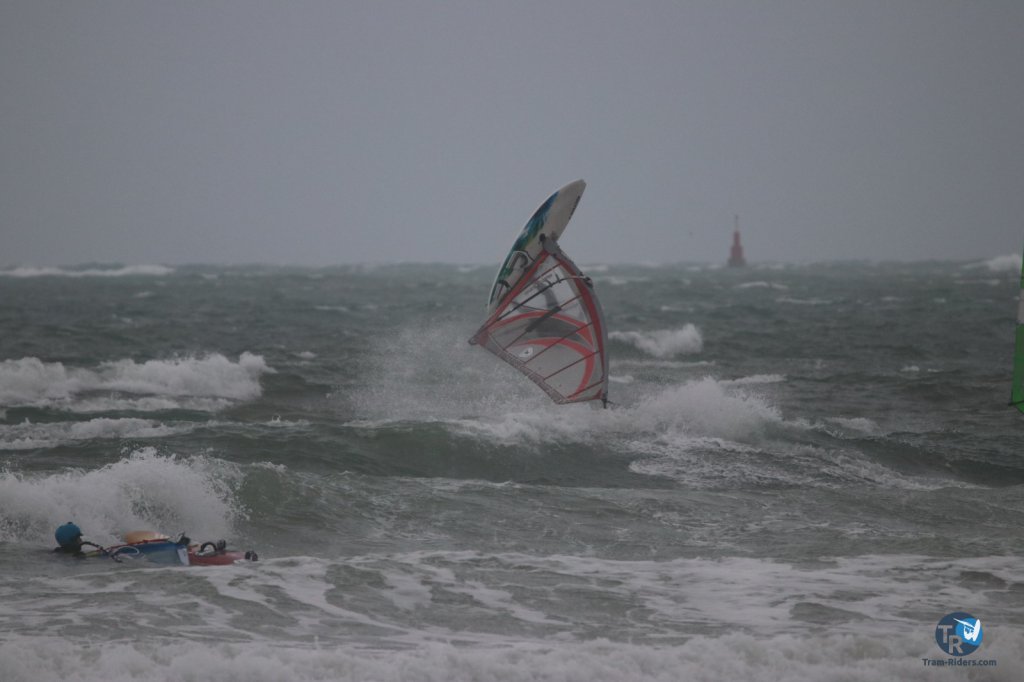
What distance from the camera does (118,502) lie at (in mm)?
9969

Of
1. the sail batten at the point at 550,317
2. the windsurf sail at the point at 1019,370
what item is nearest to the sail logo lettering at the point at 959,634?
the windsurf sail at the point at 1019,370

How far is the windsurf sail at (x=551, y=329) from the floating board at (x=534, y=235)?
0.03m

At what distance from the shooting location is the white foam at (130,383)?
16.1 m

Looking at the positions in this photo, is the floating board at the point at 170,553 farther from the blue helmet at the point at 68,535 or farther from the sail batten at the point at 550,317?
the sail batten at the point at 550,317

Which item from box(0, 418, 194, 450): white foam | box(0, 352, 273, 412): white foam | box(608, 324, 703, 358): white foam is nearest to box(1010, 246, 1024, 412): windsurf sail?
box(0, 418, 194, 450): white foam

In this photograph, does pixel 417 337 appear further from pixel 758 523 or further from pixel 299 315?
pixel 758 523

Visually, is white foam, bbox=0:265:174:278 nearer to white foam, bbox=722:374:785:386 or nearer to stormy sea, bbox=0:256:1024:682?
stormy sea, bbox=0:256:1024:682

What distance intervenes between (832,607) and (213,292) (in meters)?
48.4

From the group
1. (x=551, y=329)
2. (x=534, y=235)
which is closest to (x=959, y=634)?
(x=551, y=329)

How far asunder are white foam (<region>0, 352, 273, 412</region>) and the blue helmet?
724cm

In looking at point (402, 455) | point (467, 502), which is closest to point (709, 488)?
point (467, 502)

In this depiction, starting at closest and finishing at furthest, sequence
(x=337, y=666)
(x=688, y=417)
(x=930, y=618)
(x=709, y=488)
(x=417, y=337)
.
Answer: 1. (x=337, y=666)
2. (x=930, y=618)
3. (x=709, y=488)
4. (x=688, y=417)
5. (x=417, y=337)

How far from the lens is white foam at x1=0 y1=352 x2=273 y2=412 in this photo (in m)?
16.1

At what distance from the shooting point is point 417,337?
27609 mm
